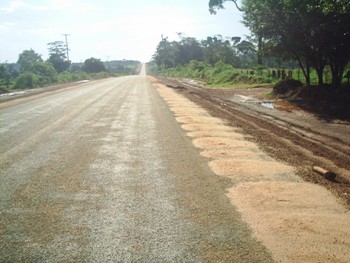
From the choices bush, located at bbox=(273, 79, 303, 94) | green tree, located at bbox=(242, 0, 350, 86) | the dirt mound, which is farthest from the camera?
bush, located at bbox=(273, 79, 303, 94)

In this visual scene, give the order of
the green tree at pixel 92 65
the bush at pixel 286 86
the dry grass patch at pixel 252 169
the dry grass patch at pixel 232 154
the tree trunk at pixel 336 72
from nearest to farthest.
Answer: the dry grass patch at pixel 252 169 < the dry grass patch at pixel 232 154 < the tree trunk at pixel 336 72 < the bush at pixel 286 86 < the green tree at pixel 92 65

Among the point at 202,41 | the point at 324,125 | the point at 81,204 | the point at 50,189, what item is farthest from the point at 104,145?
the point at 202,41

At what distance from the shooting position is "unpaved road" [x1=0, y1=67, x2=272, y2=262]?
3816 mm

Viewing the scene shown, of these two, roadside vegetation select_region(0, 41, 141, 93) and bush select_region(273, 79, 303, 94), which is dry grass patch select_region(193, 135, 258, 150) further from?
roadside vegetation select_region(0, 41, 141, 93)

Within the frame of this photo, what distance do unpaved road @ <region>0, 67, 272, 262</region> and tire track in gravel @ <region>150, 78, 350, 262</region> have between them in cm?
22

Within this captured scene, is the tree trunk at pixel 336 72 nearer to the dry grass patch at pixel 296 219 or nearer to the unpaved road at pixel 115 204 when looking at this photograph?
the unpaved road at pixel 115 204

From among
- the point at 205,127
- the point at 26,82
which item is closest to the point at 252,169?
the point at 205,127

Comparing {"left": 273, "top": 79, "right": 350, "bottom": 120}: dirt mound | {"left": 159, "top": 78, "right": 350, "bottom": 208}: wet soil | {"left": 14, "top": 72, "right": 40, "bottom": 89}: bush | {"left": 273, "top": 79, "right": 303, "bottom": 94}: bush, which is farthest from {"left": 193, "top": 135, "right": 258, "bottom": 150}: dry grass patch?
{"left": 14, "top": 72, "right": 40, "bottom": 89}: bush

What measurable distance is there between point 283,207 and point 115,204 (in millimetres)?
2604

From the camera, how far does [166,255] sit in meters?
3.72

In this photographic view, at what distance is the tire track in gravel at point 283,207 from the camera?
3857 millimetres

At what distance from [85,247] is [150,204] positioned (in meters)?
1.43

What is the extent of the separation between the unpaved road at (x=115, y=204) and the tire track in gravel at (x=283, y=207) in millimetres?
220

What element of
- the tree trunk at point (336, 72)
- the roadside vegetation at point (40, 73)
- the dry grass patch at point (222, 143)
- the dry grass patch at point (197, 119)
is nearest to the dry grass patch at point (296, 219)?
the dry grass patch at point (222, 143)
